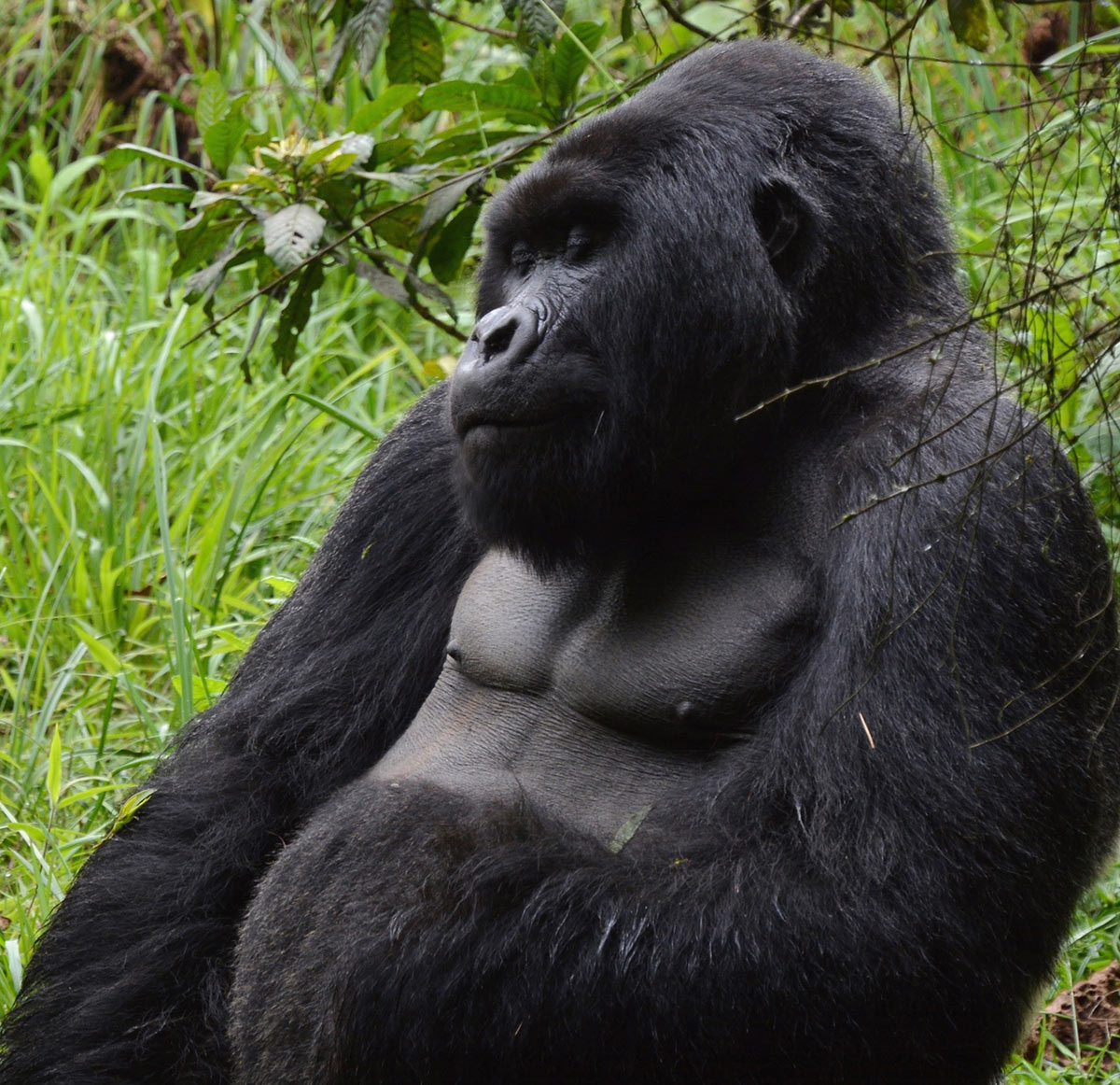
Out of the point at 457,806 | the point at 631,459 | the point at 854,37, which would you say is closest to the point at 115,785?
the point at 457,806

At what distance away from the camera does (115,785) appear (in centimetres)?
389

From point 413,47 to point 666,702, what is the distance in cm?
216

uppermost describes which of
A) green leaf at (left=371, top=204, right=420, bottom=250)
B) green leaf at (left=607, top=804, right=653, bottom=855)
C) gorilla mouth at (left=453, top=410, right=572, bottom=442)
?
gorilla mouth at (left=453, top=410, right=572, bottom=442)

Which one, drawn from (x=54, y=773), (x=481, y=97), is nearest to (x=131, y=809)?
(x=54, y=773)

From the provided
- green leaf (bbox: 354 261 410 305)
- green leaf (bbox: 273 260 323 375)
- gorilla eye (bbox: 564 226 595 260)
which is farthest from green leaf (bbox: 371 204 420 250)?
gorilla eye (bbox: 564 226 595 260)

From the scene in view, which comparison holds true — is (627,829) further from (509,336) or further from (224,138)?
(224,138)

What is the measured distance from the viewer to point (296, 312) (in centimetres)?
416

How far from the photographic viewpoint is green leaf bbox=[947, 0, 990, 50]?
316cm

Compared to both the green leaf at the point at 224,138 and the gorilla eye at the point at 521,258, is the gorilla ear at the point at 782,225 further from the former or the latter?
the green leaf at the point at 224,138

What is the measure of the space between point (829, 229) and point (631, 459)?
54 centimetres

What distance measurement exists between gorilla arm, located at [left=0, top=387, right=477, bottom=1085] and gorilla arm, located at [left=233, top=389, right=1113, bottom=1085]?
2.18 feet

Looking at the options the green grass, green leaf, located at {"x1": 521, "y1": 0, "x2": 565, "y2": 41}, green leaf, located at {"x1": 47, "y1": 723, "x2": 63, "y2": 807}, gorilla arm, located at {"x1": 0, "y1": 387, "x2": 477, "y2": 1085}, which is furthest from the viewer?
the green grass

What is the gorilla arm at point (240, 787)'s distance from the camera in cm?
306

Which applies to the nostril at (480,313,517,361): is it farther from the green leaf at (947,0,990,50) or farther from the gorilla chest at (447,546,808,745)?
the green leaf at (947,0,990,50)
